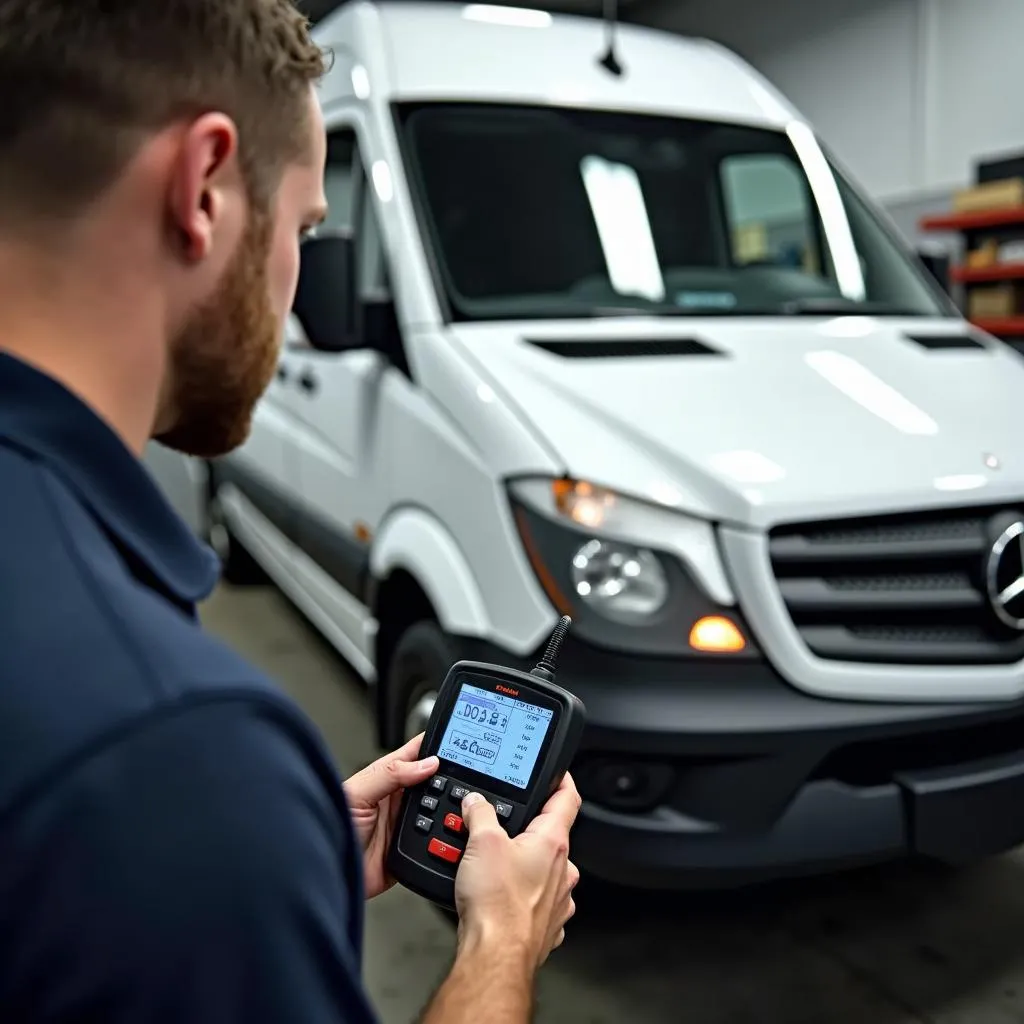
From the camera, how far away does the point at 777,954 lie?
2.38 m

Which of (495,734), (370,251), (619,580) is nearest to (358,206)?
(370,251)

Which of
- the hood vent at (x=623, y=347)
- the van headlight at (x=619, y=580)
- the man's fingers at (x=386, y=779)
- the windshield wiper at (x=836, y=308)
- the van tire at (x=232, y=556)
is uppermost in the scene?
the hood vent at (x=623, y=347)

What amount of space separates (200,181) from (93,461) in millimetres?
212

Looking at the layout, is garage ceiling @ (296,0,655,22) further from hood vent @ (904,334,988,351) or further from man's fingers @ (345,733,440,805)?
man's fingers @ (345,733,440,805)

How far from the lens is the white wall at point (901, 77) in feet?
24.0

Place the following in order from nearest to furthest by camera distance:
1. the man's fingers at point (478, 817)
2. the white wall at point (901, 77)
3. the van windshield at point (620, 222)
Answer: the man's fingers at point (478, 817)
the van windshield at point (620, 222)
the white wall at point (901, 77)

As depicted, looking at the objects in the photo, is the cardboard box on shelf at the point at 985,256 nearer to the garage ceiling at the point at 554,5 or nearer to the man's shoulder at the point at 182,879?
the garage ceiling at the point at 554,5

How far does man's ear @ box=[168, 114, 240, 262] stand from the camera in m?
0.75

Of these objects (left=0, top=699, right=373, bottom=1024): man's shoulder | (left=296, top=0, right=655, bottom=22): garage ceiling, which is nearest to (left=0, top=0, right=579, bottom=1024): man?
(left=0, top=699, right=373, bottom=1024): man's shoulder

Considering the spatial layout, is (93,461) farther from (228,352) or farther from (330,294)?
(330,294)

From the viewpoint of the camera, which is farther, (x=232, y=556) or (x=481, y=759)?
(x=232, y=556)

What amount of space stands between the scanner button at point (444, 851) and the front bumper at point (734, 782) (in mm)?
857

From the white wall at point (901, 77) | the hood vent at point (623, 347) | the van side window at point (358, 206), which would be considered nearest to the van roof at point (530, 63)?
the van side window at point (358, 206)

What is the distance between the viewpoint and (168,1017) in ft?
1.80
